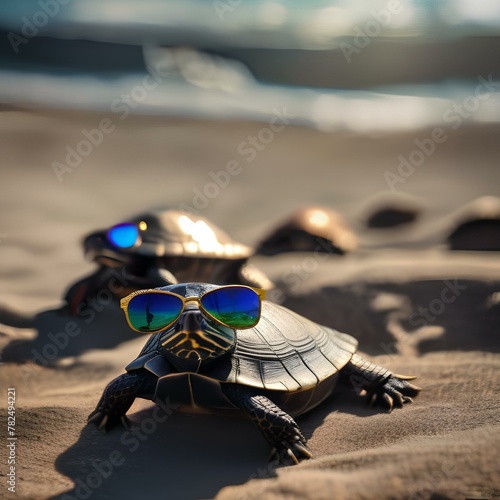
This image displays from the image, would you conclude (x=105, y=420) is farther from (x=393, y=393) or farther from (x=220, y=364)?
(x=393, y=393)

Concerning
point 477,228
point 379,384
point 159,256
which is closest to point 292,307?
point 159,256

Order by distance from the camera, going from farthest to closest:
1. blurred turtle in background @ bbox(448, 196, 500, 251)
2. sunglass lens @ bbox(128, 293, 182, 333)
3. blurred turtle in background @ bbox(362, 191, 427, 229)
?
blurred turtle in background @ bbox(362, 191, 427, 229), blurred turtle in background @ bbox(448, 196, 500, 251), sunglass lens @ bbox(128, 293, 182, 333)

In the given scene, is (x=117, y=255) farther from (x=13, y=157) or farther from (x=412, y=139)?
(x=412, y=139)
